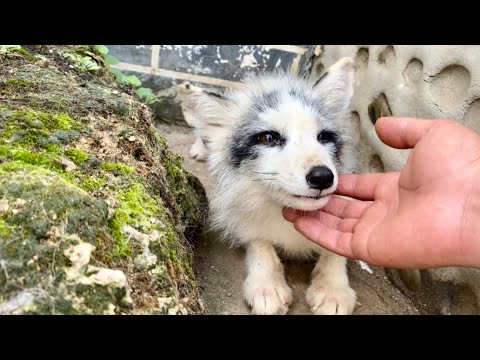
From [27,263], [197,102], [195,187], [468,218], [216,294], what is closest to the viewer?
[27,263]

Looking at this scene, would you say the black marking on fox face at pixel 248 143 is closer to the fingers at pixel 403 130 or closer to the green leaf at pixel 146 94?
the fingers at pixel 403 130

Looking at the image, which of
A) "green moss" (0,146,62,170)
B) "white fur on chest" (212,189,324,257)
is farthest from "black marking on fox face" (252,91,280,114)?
"green moss" (0,146,62,170)

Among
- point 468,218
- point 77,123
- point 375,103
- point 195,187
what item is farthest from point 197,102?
point 468,218

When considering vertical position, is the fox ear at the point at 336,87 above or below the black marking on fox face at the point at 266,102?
above

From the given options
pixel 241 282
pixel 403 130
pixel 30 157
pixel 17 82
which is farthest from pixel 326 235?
pixel 17 82

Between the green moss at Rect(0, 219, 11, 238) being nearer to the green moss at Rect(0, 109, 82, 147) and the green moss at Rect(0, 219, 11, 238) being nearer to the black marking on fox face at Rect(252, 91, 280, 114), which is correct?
the green moss at Rect(0, 109, 82, 147)

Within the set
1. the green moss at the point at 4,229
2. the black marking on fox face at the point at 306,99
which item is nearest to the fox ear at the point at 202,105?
the black marking on fox face at the point at 306,99

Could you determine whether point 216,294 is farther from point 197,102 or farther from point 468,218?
point 468,218
